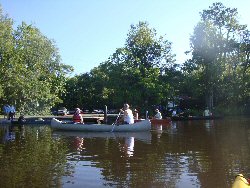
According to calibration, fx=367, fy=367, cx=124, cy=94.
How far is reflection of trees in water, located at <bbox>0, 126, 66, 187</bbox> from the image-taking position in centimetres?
1052

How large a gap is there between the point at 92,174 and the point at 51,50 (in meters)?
49.7

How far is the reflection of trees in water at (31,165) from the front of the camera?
1052cm

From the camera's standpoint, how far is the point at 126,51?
5619 centimetres

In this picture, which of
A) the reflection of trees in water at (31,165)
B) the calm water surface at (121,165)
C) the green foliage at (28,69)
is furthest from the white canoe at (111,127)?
the green foliage at (28,69)

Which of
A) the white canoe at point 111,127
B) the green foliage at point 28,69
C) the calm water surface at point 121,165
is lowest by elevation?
the calm water surface at point 121,165

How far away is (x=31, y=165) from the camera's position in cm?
1304

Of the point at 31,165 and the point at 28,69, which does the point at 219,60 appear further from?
the point at 31,165

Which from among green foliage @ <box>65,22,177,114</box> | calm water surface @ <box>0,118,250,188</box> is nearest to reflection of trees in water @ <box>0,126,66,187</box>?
calm water surface @ <box>0,118,250,188</box>

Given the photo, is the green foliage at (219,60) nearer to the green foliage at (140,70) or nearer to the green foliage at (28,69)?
the green foliage at (140,70)

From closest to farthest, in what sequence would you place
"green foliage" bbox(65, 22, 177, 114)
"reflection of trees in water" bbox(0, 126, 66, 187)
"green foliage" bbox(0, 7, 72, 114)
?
"reflection of trees in water" bbox(0, 126, 66, 187), "green foliage" bbox(0, 7, 72, 114), "green foliage" bbox(65, 22, 177, 114)

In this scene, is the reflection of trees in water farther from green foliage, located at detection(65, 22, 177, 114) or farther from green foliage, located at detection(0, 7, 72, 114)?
green foliage, located at detection(65, 22, 177, 114)

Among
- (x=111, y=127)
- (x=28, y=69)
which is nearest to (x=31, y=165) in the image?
(x=111, y=127)

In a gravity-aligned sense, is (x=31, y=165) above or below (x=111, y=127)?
below

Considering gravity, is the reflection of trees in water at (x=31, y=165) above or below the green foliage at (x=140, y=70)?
below
